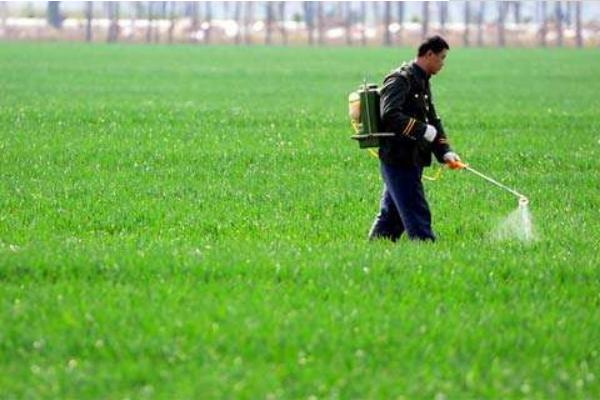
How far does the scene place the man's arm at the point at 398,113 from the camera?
36.3 ft

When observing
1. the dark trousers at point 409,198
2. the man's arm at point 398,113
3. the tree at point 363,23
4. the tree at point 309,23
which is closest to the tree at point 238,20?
the tree at point 309,23

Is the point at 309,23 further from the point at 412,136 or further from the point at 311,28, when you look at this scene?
the point at 412,136

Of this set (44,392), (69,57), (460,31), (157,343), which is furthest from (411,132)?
(460,31)

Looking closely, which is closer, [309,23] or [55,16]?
[309,23]

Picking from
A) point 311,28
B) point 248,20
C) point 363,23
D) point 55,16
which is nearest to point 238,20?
point 248,20

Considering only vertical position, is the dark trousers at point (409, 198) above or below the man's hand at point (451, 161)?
below

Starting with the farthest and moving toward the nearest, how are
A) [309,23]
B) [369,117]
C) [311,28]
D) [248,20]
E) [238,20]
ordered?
[248,20]
[238,20]
[309,23]
[311,28]
[369,117]

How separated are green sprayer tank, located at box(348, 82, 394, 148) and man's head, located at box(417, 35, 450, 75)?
0.42m

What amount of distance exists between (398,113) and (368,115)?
236 millimetres

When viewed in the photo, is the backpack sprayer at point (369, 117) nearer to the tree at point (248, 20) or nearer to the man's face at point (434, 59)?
the man's face at point (434, 59)

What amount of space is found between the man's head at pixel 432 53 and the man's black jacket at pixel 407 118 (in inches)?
2.6

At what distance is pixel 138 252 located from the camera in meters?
10.1

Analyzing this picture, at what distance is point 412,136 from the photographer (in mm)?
11109

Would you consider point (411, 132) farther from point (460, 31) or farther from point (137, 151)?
point (460, 31)
